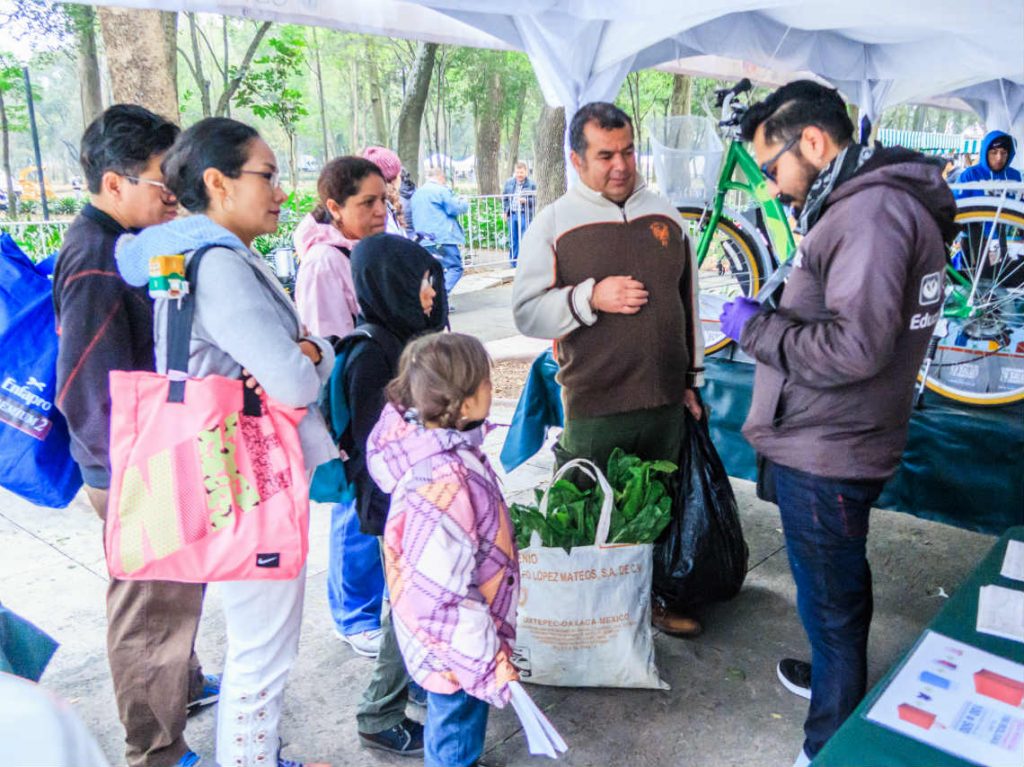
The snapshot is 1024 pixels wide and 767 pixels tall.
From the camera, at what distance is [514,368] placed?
6.60m

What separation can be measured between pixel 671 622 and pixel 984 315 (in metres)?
1.76

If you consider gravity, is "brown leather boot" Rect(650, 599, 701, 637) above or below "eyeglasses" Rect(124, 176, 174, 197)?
below

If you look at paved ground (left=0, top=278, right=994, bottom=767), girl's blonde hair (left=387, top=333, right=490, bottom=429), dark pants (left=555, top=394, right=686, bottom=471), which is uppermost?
girl's blonde hair (left=387, top=333, right=490, bottom=429)

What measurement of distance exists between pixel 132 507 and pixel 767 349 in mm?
1407

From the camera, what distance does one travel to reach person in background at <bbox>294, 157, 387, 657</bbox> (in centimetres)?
249

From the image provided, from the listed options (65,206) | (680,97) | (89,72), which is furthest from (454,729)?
(65,206)

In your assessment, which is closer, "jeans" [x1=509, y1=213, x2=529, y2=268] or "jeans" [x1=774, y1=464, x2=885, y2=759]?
"jeans" [x1=774, y1=464, x2=885, y2=759]

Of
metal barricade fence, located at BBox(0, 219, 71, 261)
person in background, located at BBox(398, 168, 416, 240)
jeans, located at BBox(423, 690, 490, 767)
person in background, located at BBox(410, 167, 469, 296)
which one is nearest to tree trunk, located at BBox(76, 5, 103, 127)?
metal barricade fence, located at BBox(0, 219, 71, 261)

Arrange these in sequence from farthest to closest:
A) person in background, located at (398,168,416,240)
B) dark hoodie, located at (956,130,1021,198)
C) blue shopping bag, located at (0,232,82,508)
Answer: person in background, located at (398,168,416,240), dark hoodie, located at (956,130,1021,198), blue shopping bag, located at (0,232,82,508)

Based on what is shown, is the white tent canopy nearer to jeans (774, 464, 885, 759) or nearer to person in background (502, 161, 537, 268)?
jeans (774, 464, 885, 759)

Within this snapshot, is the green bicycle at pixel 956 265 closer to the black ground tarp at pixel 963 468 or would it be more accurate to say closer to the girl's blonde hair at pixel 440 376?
the black ground tarp at pixel 963 468

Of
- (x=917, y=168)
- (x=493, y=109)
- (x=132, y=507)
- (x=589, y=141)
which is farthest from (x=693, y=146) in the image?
(x=493, y=109)

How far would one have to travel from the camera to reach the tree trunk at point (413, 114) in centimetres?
1057

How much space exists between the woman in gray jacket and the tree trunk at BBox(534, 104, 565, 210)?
5.89 metres
